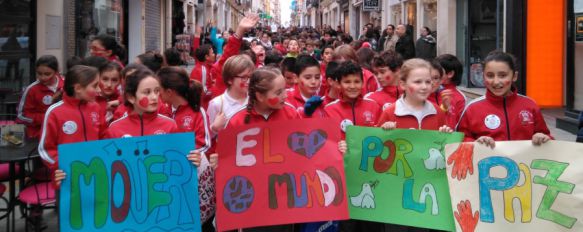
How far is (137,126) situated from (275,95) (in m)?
0.96

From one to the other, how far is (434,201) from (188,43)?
2215 cm

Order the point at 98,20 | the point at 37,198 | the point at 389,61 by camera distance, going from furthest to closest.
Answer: the point at 98,20, the point at 389,61, the point at 37,198

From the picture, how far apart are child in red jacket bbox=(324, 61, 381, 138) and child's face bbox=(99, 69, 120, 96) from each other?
2.26 metres

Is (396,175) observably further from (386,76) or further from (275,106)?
(386,76)

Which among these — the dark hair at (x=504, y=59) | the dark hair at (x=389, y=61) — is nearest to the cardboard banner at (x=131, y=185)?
the dark hair at (x=504, y=59)

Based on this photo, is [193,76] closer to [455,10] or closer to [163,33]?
[455,10]

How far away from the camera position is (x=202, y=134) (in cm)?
444

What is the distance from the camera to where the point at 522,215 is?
12.2 feet

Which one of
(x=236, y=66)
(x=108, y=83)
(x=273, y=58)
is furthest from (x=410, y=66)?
(x=273, y=58)

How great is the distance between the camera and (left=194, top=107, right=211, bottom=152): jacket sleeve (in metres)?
4.36

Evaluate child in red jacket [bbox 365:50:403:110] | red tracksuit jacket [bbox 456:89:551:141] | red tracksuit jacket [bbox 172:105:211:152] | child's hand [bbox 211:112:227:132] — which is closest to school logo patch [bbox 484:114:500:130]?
red tracksuit jacket [bbox 456:89:551:141]

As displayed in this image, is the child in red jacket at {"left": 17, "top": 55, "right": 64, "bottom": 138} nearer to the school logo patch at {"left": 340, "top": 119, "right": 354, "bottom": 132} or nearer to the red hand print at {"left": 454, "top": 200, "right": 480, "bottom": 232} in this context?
the school logo patch at {"left": 340, "top": 119, "right": 354, "bottom": 132}

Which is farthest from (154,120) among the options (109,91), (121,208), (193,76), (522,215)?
(193,76)

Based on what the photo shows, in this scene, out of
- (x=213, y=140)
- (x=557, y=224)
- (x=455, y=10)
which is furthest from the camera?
(x=455, y=10)
